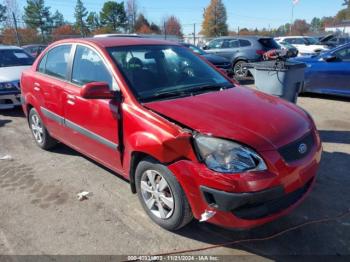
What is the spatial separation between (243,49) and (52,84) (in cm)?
967

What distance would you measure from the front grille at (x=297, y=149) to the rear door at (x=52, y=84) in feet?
9.28

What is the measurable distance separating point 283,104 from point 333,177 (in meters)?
1.36

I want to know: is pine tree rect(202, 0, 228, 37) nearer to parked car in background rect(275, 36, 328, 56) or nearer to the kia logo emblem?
parked car in background rect(275, 36, 328, 56)

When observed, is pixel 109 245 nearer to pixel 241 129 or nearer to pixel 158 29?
pixel 241 129

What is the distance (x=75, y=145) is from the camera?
4258 mm

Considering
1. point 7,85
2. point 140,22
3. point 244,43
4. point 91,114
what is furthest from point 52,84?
point 140,22

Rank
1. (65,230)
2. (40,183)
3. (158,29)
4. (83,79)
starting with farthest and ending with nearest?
(158,29) → (40,183) → (83,79) → (65,230)

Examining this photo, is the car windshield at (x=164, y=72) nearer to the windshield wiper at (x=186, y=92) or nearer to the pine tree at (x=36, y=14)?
the windshield wiper at (x=186, y=92)

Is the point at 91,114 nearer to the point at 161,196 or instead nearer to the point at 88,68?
the point at 88,68

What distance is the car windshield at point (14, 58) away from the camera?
8.62 meters

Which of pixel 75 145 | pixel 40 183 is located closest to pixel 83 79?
pixel 75 145

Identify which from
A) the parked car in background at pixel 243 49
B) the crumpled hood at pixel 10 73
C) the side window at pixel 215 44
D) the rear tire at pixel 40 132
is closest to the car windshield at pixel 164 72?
the rear tire at pixel 40 132

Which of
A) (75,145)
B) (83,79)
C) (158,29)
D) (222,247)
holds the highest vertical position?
(158,29)

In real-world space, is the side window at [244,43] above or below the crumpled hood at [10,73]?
above
